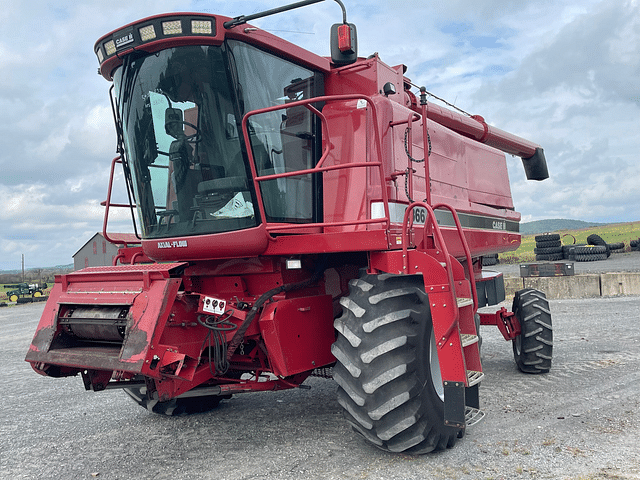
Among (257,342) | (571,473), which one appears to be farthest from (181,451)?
(571,473)

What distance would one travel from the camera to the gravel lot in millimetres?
3938

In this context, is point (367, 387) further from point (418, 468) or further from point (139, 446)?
point (139, 446)

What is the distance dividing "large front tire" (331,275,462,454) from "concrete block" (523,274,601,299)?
1272 cm

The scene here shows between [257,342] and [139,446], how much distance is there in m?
1.34

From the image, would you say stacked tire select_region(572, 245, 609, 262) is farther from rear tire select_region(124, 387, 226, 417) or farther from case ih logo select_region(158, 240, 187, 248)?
case ih logo select_region(158, 240, 187, 248)

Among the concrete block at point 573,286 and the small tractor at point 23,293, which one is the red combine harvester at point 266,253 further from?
the small tractor at point 23,293

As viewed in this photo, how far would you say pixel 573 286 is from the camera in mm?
15820

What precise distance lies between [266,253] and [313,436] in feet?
5.32

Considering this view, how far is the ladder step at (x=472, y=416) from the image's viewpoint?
4.09 meters

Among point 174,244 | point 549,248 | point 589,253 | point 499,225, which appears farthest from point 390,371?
point 549,248

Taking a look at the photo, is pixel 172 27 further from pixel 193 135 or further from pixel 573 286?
pixel 573 286

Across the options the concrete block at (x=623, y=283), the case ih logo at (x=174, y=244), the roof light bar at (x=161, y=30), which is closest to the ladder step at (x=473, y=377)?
the case ih logo at (x=174, y=244)

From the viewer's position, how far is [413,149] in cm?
554

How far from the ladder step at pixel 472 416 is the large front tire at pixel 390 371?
14cm
